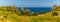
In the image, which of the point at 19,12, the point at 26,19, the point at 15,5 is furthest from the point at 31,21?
the point at 15,5

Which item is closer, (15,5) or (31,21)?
(31,21)

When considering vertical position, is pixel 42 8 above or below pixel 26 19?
above

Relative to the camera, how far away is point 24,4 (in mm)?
2205

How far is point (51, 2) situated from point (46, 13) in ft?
0.68

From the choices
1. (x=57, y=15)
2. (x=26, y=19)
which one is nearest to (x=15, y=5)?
(x=26, y=19)

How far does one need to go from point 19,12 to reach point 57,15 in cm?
62

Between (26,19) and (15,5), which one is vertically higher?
(15,5)

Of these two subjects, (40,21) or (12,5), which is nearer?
(40,21)

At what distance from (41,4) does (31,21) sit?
0.35m

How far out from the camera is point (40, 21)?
2045mm

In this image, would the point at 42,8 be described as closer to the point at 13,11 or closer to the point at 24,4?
the point at 24,4

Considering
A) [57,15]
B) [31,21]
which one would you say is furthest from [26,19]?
[57,15]

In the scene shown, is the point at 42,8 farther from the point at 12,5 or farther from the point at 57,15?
the point at 12,5

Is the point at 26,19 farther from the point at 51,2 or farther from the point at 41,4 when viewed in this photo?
the point at 51,2
